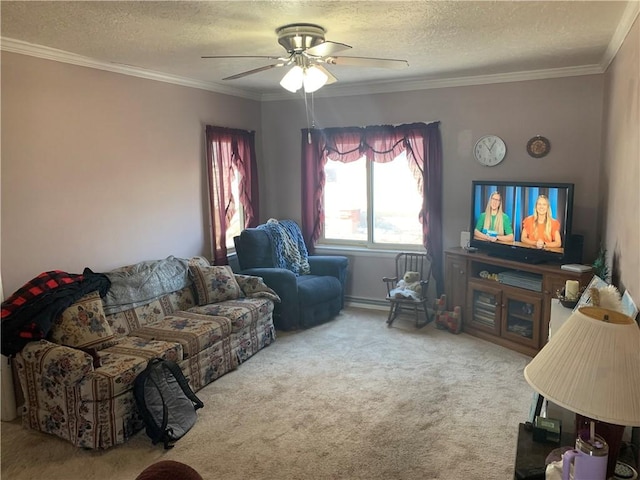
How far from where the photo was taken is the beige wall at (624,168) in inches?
99.9

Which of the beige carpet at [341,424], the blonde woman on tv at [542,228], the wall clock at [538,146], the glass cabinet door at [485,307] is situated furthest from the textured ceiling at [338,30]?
the beige carpet at [341,424]

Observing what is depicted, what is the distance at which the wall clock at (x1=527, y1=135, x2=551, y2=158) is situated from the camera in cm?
458

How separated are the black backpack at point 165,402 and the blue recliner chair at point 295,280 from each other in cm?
164

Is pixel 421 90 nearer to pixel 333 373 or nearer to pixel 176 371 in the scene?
pixel 333 373

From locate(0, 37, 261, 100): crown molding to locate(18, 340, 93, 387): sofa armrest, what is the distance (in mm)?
1948

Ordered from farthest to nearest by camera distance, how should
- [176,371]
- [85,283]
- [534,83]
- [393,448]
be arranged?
[534,83] < [85,283] < [176,371] < [393,448]

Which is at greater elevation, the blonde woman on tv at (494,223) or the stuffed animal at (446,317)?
the blonde woman on tv at (494,223)

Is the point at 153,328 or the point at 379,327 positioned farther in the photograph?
the point at 379,327

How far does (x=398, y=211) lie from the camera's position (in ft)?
18.0

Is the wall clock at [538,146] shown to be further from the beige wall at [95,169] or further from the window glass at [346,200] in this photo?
the beige wall at [95,169]

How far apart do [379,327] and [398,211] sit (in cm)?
134

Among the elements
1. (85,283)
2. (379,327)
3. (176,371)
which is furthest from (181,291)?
(379,327)

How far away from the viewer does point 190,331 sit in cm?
365

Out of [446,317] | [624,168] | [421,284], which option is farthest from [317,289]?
[624,168]
